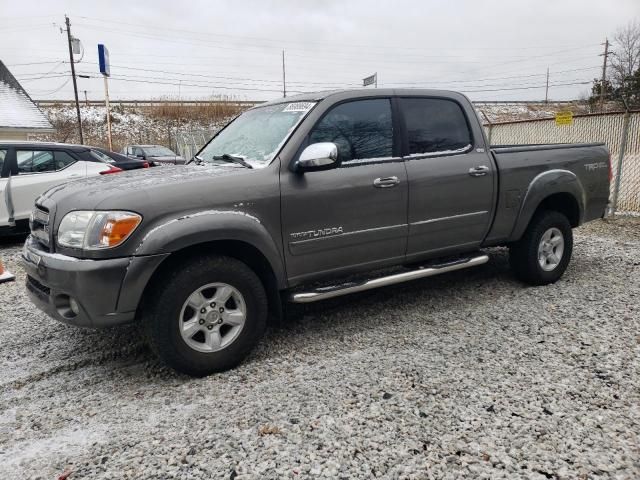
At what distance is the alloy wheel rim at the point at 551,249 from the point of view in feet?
16.1

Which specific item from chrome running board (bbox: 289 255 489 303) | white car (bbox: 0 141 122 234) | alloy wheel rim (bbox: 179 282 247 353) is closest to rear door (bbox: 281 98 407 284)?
chrome running board (bbox: 289 255 489 303)

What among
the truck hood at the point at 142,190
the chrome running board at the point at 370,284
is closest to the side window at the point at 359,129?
the truck hood at the point at 142,190

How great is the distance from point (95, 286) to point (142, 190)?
2.12 feet

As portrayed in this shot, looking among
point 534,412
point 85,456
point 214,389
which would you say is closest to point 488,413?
point 534,412

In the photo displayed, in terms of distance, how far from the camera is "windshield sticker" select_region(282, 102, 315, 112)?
12.3 feet

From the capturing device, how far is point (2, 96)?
20.9m

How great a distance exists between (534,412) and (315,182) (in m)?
2.03

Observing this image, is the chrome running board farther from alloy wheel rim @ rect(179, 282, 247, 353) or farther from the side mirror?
the side mirror

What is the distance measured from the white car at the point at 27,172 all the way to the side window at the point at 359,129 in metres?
4.75

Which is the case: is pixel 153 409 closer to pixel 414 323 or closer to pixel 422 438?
pixel 422 438

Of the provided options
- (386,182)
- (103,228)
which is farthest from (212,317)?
(386,182)

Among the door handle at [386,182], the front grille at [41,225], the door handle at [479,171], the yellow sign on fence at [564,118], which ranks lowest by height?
the front grille at [41,225]

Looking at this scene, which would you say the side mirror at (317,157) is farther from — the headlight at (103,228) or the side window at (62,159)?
the side window at (62,159)

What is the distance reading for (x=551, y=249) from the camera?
16.4 ft
